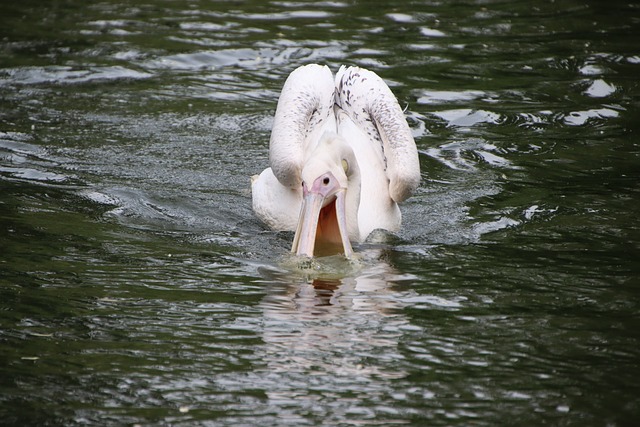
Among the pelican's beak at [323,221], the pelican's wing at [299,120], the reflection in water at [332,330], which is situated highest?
the pelican's wing at [299,120]

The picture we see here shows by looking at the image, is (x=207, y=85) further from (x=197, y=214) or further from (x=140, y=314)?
(x=140, y=314)

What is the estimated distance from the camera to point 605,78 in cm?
1083

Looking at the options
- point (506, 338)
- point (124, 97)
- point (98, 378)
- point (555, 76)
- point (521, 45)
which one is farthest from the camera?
point (521, 45)

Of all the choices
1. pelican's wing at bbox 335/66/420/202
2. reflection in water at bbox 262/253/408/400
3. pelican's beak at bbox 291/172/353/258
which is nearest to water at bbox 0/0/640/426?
reflection in water at bbox 262/253/408/400

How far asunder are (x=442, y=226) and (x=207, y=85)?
4312mm

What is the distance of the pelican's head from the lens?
6348 mm

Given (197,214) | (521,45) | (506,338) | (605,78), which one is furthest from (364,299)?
(521,45)

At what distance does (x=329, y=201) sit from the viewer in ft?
21.9

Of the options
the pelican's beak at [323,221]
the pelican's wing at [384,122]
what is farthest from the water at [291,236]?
the pelican's wing at [384,122]

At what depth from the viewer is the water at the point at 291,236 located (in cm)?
442

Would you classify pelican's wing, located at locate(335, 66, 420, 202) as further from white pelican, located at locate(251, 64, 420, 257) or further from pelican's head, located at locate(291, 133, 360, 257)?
pelican's head, located at locate(291, 133, 360, 257)

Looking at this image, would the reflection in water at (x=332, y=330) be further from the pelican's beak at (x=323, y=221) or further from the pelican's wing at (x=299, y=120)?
the pelican's wing at (x=299, y=120)

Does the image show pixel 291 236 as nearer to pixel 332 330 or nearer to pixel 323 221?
pixel 323 221

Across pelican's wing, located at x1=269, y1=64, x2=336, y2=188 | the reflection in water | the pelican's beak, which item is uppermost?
pelican's wing, located at x1=269, y1=64, x2=336, y2=188
